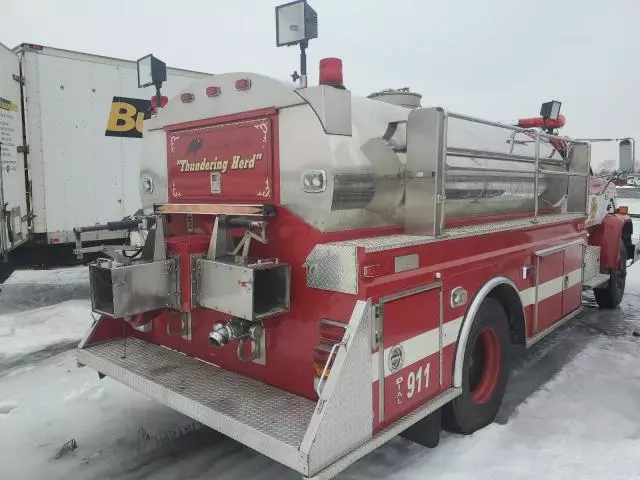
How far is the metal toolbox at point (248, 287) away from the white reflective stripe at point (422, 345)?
58 centimetres

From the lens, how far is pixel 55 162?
6879 mm

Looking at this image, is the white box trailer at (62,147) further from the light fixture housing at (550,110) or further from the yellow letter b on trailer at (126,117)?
the light fixture housing at (550,110)

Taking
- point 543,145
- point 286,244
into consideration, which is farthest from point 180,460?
A: point 543,145

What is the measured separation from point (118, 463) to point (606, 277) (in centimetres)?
541

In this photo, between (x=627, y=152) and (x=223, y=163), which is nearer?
(x=223, y=163)

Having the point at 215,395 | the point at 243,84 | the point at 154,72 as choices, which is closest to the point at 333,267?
the point at 215,395

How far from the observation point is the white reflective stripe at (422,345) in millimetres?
2457

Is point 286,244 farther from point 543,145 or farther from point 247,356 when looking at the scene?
point 543,145

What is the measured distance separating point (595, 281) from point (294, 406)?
4350mm

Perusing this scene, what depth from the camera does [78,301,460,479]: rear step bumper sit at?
217 cm

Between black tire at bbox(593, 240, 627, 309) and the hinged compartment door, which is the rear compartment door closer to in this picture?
the hinged compartment door

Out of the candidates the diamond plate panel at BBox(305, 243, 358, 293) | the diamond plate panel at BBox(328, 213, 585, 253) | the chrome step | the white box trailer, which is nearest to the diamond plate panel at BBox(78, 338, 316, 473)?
the diamond plate panel at BBox(305, 243, 358, 293)

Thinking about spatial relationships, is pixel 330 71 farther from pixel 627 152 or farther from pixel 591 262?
pixel 591 262

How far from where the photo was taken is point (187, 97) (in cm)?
343
